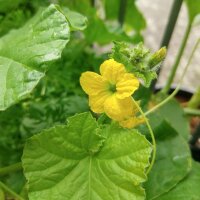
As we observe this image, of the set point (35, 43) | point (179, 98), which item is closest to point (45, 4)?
point (35, 43)

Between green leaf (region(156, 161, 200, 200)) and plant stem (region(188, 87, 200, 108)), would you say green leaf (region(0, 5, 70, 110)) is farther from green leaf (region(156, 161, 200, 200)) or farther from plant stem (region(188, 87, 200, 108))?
plant stem (region(188, 87, 200, 108))

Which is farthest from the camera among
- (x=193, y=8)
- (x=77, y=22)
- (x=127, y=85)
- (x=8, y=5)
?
(x=193, y=8)

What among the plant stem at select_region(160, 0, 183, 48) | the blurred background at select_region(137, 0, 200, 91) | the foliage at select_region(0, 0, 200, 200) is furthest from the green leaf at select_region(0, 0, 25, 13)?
the blurred background at select_region(137, 0, 200, 91)

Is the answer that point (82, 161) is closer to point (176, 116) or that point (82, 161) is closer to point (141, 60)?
point (141, 60)

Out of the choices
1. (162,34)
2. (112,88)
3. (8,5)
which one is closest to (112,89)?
(112,88)

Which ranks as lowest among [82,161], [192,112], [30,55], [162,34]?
[162,34]

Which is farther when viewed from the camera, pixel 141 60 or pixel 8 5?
pixel 8 5

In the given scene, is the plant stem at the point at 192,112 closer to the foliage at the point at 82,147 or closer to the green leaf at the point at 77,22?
the foliage at the point at 82,147

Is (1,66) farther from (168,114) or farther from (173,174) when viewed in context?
(168,114)

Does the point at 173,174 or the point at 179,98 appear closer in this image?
the point at 173,174
